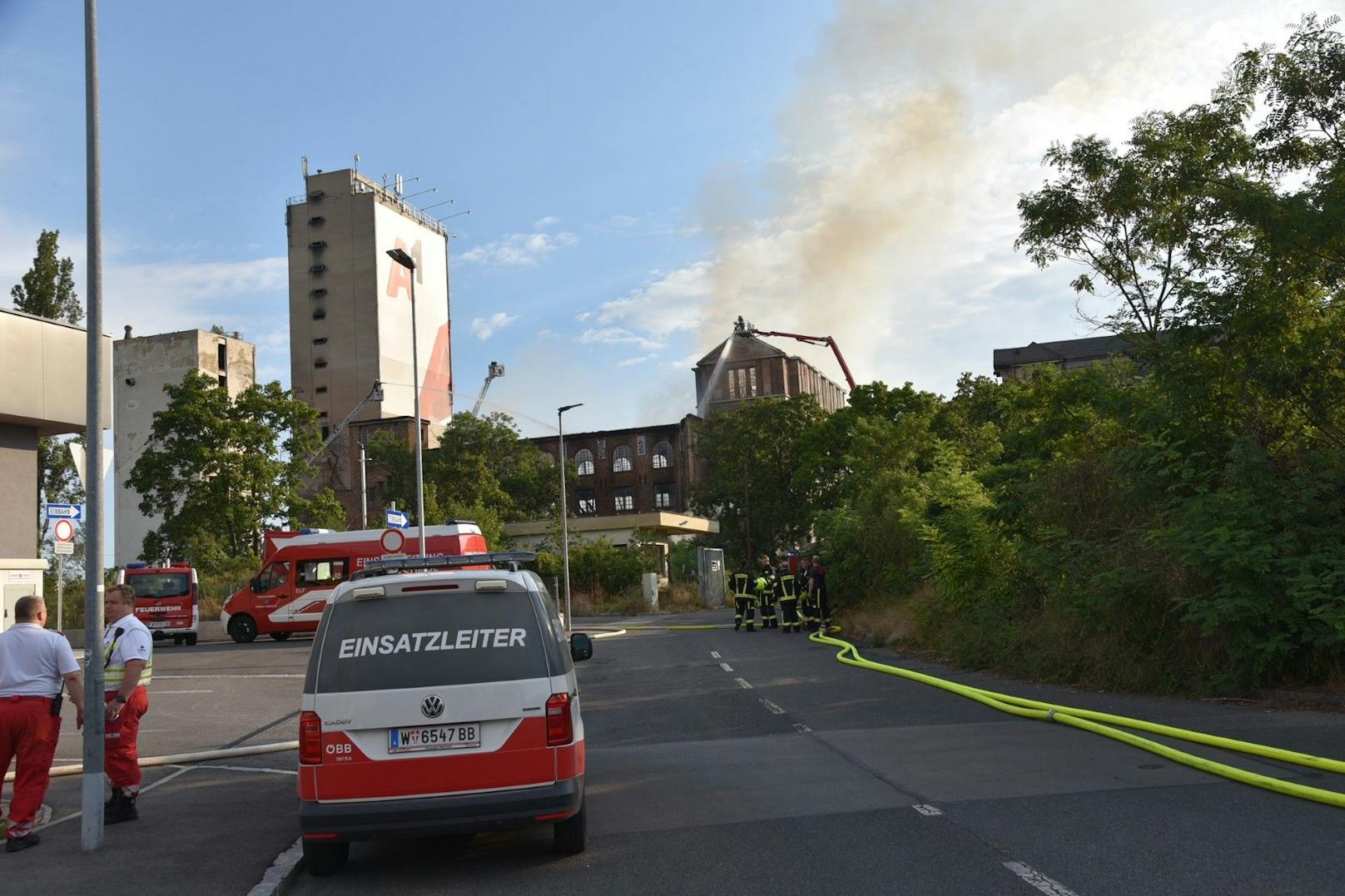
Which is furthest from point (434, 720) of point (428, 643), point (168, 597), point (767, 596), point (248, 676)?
point (168, 597)

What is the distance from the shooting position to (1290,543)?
44.0ft

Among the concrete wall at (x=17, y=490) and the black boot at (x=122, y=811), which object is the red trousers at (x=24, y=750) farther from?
the concrete wall at (x=17, y=490)

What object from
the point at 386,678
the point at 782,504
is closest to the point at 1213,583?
the point at 386,678

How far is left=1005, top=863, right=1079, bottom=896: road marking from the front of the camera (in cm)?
587

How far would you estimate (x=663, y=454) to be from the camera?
102188 mm

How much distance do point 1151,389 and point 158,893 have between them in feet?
47.5

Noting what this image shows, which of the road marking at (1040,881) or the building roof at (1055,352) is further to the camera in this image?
the building roof at (1055,352)

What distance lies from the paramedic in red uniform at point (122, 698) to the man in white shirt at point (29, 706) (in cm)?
61

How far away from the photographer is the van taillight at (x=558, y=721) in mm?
7023

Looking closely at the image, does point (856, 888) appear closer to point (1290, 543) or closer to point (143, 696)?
point (143, 696)

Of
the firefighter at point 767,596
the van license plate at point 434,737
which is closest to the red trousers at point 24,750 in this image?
the van license plate at point 434,737

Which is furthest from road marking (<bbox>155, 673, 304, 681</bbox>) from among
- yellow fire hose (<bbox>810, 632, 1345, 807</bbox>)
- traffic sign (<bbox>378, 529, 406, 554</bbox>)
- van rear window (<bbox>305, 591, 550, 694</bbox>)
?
van rear window (<bbox>305, 591, 550, 694</bbox>)

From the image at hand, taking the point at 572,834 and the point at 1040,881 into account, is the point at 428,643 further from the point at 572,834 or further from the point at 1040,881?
the point at 1040,881

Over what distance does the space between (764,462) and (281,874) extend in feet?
216
